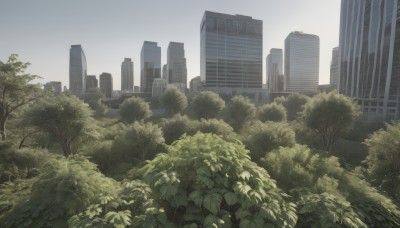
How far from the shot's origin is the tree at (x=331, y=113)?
2853 centimetres

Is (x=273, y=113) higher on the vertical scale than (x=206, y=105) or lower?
lower

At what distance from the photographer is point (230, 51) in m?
142

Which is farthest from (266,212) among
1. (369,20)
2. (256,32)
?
(256,32)

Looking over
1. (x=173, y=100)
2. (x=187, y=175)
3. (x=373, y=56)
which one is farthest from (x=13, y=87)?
(x=373, y=56)

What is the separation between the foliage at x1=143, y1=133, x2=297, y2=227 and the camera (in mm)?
6449

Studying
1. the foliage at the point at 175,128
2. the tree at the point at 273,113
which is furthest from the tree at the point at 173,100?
the foliage at the point at 175,128

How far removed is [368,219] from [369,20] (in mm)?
82565

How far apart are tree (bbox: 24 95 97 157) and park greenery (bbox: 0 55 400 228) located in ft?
0.31

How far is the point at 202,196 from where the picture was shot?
666cm

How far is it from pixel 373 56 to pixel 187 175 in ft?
266

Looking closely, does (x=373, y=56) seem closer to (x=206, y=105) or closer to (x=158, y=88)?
(x=206, y=105)

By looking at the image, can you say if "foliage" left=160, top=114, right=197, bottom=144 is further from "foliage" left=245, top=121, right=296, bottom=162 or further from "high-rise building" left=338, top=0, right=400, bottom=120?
"high-rise building" left=338, top=0, right=400, bottom=120

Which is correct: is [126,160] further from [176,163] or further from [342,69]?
[342,69]

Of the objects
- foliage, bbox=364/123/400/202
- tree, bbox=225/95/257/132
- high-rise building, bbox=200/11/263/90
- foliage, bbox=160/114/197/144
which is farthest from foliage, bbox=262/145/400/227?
high-rise building, bbox=200/11/263/90
